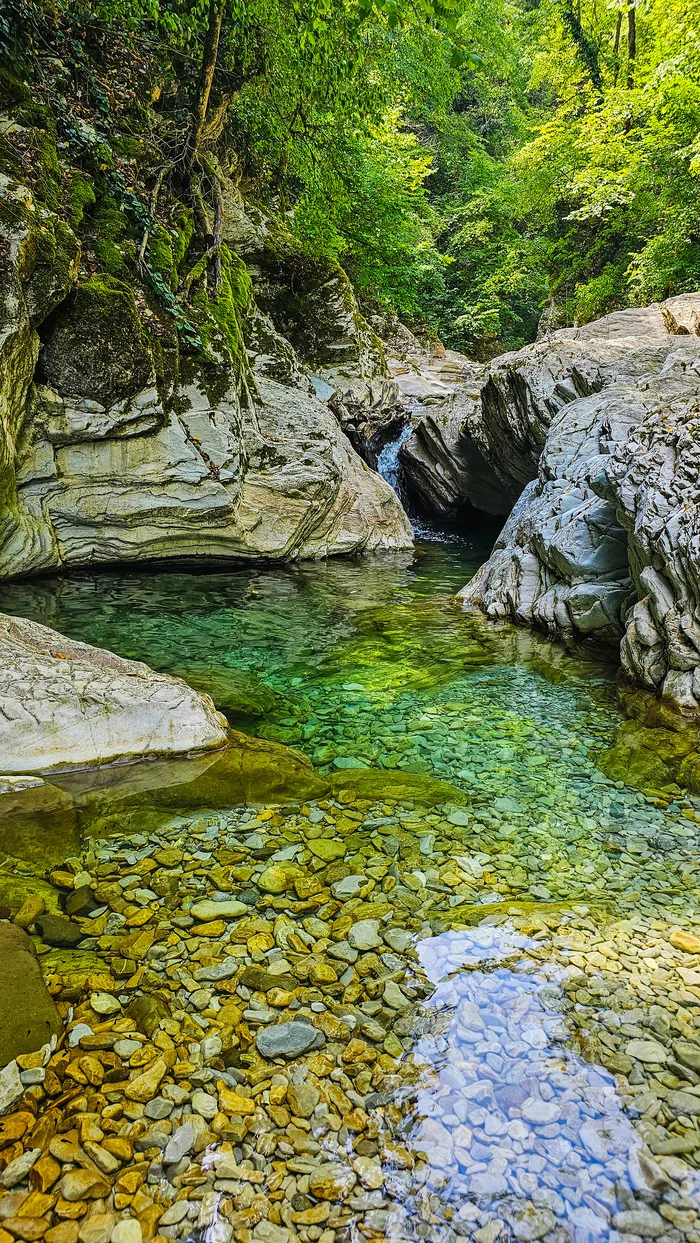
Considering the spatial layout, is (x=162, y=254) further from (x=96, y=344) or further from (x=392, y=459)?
(x=392, y=459)

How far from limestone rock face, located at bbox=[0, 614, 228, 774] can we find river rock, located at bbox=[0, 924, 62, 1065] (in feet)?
5.48

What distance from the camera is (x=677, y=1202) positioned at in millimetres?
1984

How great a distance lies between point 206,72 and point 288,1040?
14235 millimetres

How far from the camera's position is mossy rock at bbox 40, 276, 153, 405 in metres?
8.58

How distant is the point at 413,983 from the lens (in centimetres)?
286

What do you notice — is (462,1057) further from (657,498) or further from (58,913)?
(657,498)

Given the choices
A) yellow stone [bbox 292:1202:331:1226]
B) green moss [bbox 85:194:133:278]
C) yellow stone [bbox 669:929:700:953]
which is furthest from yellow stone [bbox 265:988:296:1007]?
green moss [bbox 85:194:133:278]

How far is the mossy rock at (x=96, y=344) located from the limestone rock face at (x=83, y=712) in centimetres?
516

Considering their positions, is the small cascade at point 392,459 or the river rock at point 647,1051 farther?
the small cascade at point 392,459

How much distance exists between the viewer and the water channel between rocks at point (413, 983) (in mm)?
2016

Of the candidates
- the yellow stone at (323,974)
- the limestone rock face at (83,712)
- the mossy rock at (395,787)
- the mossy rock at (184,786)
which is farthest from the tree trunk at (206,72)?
the yellow stone at (323,974)

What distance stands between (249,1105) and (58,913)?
150 cm

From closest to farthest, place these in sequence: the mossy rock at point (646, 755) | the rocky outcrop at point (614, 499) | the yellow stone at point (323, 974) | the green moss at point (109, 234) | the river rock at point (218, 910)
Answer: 1. the yellow stone at point (323, 974)
2. the river rock at point (218, 910)
3. the mossy rock at point (646, 755)
4. the rocky outcrop at point (614, 499)
5. the green moss at point (109, 234)

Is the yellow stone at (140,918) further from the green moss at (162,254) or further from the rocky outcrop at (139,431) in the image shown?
the green moss at (162,254)
